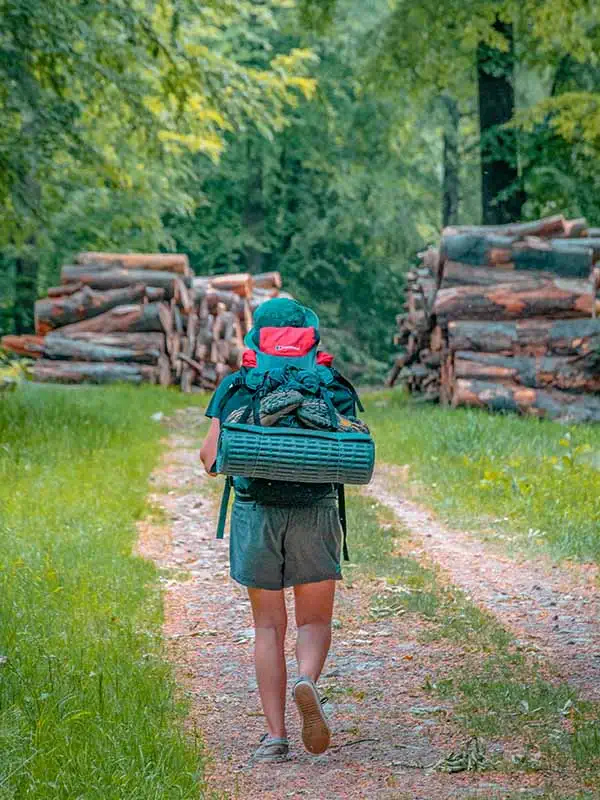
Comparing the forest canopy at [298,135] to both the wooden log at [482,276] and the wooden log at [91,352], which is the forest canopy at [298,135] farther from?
the wooden log at [482,276]

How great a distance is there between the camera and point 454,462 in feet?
40.1

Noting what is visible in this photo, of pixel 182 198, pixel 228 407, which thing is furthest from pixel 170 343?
pixel 228 407

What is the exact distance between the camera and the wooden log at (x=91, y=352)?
22.0m

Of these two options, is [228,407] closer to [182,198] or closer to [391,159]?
[182,198]

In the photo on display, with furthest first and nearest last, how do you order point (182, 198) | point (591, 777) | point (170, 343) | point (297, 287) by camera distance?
point (297, 287), point (182, 198), point (170, 343), point (591, 777)

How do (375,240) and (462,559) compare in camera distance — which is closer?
(462,559)

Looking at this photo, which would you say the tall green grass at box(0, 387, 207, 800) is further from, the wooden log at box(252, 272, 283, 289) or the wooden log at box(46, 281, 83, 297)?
the wooden log at box(252, 272, 283, 289)

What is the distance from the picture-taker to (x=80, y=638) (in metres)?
6.01

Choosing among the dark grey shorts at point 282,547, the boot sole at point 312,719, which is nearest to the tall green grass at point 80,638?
the boot sole at point 312,719

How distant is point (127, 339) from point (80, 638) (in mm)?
16353

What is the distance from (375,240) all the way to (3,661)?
33029 mm

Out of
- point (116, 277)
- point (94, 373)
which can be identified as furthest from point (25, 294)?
point (94, 373)

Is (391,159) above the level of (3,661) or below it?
above

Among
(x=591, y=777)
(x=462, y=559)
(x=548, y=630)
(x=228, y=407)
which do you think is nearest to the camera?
(x=591, y=777)
